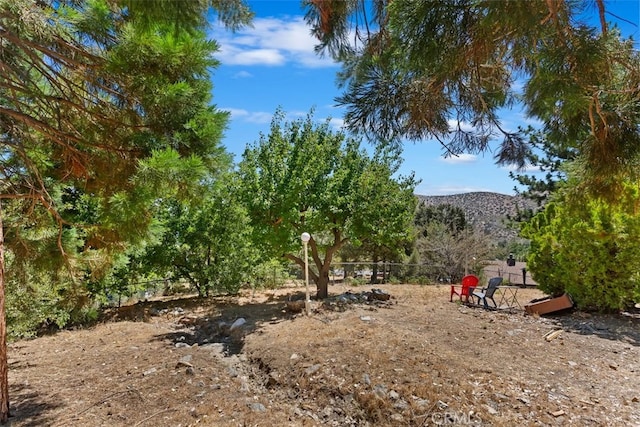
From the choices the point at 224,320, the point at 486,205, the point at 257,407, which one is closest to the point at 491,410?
the point at 257,407

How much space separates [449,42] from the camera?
2039 mm

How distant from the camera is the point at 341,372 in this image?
184 inches

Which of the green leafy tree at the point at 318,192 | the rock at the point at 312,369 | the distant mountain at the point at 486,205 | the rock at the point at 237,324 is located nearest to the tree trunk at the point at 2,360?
the rock at the point at 312,369

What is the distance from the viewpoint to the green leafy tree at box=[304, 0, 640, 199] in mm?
1964

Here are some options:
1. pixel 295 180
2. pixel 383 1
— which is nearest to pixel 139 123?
pixel 383 1

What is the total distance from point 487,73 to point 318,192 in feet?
18.7

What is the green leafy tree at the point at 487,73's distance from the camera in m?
1.96

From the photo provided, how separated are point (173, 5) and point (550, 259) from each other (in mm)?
9358

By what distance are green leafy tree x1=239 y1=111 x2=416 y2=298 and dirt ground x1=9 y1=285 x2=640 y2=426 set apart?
2.05 metres

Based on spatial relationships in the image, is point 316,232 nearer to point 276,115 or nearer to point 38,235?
point 276,115

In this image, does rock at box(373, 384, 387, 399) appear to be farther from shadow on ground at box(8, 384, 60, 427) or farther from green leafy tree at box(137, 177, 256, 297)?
green leafy tree at box(137, 177, 256, 297)

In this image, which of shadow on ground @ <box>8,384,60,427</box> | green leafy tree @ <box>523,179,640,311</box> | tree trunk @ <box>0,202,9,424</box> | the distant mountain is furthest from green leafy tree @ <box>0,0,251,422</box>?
the distant mountain

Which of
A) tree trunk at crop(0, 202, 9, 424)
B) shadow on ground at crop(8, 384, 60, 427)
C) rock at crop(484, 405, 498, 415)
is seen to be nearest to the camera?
tree trunk at crop(0, 202, 9, 424)

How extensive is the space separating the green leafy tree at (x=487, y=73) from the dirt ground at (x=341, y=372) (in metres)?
2.38
